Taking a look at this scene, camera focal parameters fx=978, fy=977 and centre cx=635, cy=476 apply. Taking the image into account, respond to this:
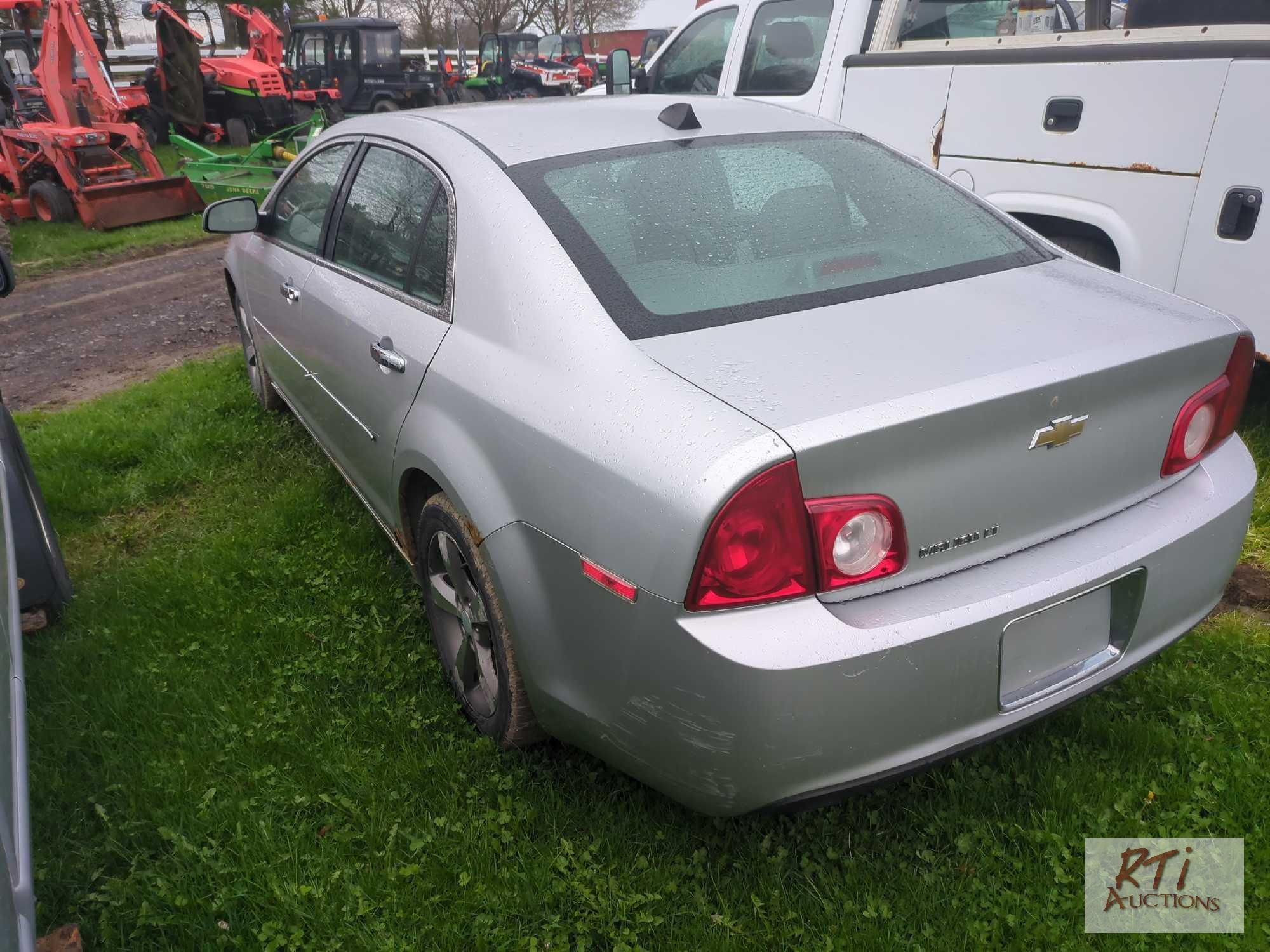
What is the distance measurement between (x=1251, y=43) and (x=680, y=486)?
3.00 m

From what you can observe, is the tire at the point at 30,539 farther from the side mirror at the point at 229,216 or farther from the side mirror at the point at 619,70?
the side mirror at the point at 619,70

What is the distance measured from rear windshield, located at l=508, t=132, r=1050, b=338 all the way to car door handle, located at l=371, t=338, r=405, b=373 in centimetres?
59

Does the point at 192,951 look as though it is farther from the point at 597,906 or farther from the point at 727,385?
the point at 727,385

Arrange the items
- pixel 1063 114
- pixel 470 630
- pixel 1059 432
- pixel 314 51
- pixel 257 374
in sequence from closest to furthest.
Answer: pixel 1059 432 → pixel 470 630 → pixel 1063 114 → pixel 257 374 → pixel 314 51

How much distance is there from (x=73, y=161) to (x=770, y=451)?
37.8 ft

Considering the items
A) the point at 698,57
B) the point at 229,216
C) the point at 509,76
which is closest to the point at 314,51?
the point at 509,76

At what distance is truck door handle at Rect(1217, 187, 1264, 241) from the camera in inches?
134

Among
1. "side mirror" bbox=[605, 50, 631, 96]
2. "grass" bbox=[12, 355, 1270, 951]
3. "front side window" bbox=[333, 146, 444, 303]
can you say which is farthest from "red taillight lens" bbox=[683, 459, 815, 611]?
"side mirror" bbox=[605, 50, 631, 96]

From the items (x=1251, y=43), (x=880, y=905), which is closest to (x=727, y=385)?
(x=880, y=905)

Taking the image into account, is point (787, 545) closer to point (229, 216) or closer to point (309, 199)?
point (309, 199)

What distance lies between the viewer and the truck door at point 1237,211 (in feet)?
11.0

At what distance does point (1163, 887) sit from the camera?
84.1 inches

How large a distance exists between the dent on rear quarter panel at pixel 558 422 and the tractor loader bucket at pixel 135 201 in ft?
32.1

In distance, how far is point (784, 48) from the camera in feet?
18.7
